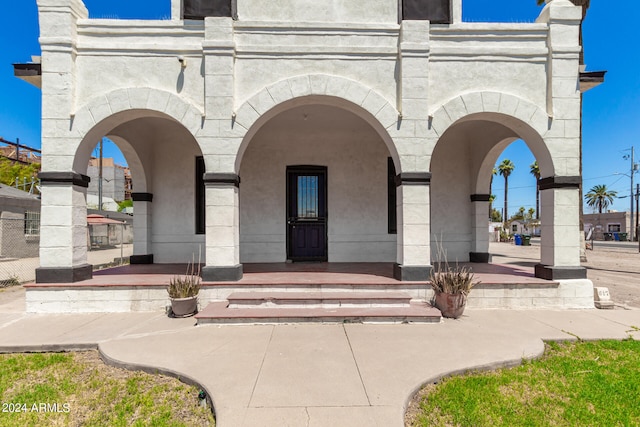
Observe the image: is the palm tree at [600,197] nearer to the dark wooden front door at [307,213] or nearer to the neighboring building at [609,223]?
the neighboring building at [609,223]

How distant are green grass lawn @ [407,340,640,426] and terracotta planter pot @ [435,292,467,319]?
1.46m

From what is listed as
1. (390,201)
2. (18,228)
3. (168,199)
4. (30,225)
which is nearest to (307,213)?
(390,201)

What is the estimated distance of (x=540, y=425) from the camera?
2822 mm

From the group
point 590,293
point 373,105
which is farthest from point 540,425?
point 373,105

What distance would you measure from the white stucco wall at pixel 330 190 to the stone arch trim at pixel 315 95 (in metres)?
2.34

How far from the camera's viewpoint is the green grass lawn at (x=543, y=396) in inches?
113

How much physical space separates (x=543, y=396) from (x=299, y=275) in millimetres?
4364

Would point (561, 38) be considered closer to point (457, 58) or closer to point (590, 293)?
point (457, 58)

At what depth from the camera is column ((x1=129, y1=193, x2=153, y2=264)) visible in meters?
8.46

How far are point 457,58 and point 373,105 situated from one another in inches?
75.2

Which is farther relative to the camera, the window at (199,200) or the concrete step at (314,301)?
the window at (199,200)

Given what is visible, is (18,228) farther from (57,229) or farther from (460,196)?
(460,196)

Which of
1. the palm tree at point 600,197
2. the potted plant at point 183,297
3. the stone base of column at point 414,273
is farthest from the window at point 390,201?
the palm tree at point 600,197

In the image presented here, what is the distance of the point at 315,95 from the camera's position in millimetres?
6172
